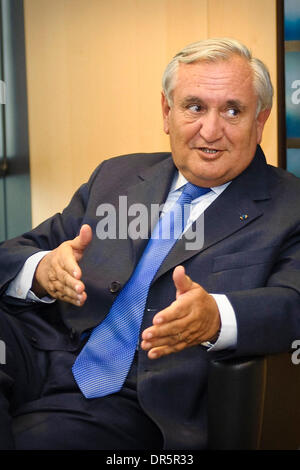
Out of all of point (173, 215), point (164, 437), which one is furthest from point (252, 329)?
point (173, 215)

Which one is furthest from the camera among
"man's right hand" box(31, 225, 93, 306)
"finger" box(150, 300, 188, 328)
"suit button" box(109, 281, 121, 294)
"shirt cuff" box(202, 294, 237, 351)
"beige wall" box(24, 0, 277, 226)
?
"beige wall" box(24, 0, 277, 226)

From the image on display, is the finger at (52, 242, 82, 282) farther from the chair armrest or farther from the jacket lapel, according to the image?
the chair armrest

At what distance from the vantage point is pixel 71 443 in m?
1.73

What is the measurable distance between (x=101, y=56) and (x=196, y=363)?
2.24 meters

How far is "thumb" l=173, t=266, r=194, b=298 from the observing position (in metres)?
1.58

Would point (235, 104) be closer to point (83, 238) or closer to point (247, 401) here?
point (83, 238)

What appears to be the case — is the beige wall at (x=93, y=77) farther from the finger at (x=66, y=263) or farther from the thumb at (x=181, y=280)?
the thumb at (x=181, y=280)

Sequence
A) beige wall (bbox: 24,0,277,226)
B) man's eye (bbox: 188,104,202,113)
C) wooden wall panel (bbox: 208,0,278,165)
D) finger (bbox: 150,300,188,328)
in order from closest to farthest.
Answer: finger (bbox: 150,300,188,328), man's eye (bbox: 188,104,202,113), wooden wall panel (bbox: 208,0,278,165), beige wall (bbox: 24,0,277,226)

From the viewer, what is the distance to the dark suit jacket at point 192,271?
1.75 metres

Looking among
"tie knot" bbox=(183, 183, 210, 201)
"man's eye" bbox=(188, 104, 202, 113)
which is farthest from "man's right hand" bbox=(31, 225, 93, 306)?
"man's eye" bbox=(188, 104, 202, 113)

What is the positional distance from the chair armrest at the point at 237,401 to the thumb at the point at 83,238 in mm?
489

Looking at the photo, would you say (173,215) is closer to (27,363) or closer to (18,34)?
(27,363)

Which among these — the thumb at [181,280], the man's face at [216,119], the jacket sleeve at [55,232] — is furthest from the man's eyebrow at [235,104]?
the thumb at [181,280]
